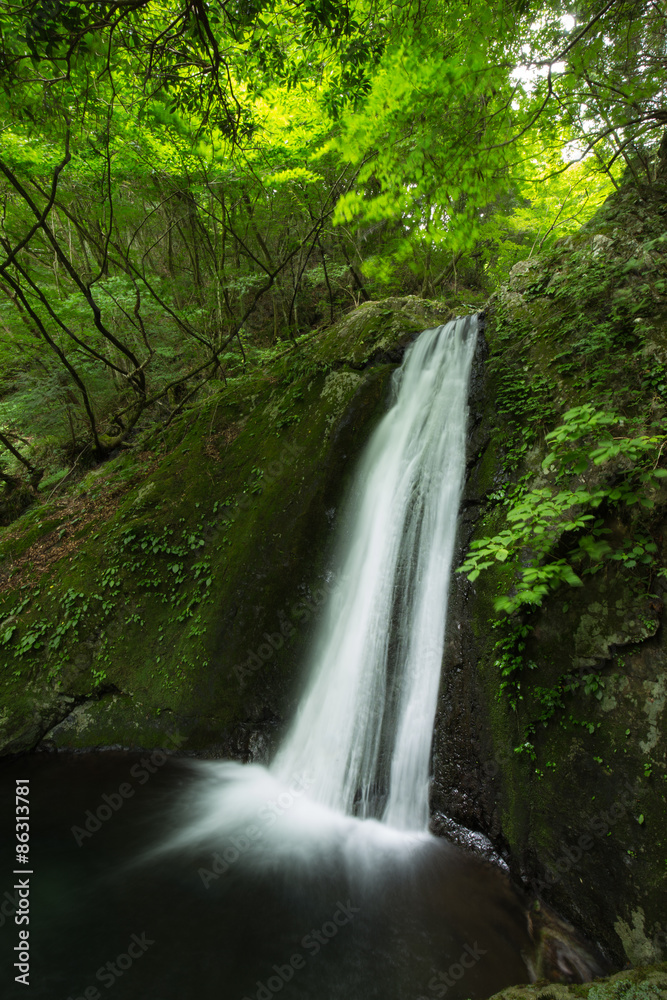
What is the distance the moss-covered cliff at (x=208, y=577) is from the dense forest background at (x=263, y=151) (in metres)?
1.62

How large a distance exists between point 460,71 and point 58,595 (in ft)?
23.6

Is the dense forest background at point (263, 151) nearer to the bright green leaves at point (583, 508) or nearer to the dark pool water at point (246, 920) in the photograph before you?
the bright green leaves at point (583, 508)

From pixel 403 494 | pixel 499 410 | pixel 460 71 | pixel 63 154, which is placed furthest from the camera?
pixel 63 154

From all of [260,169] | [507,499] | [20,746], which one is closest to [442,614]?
[507,499]

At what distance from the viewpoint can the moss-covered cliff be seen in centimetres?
512

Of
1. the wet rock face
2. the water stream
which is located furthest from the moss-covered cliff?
the wet rock face

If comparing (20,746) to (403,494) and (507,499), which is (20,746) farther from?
(507,499)

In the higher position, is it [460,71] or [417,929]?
[460,71]

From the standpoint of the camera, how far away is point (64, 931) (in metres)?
3.00

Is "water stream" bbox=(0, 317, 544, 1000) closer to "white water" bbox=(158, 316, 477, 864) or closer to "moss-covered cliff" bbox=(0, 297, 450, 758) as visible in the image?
"white water" bbox=(158, 316, 477, 864)

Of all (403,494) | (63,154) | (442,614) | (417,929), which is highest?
(63,154)

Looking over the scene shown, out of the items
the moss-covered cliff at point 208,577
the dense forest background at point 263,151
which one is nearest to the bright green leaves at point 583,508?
the dense forest background at point 263,151

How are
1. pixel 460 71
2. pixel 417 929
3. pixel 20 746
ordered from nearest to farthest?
pixel 460 71
pixel 417 929
pixel 20 746

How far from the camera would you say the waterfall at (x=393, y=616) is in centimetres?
392
